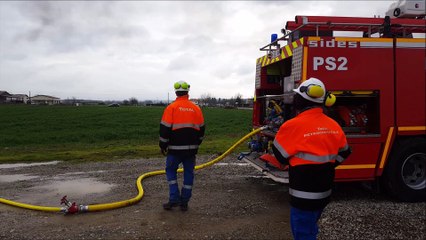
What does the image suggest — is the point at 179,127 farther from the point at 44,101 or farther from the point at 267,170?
the point at 44,101

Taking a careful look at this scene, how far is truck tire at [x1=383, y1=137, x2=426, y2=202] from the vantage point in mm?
5898

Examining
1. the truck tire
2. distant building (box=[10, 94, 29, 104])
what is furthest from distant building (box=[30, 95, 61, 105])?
the truck tire

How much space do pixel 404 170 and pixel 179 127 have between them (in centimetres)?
365

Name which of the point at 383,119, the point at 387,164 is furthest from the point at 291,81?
the point at 387,164

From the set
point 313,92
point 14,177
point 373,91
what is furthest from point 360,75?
point 14,177

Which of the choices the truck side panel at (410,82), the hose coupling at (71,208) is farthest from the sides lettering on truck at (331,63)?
the hose coupling at (71,208)

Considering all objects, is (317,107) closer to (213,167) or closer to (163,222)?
(163,222)

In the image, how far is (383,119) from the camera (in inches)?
229

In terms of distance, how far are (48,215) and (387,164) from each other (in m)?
5.06

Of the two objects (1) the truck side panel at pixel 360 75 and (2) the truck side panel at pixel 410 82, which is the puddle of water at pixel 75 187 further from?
(2) the truck side panel at pixel 410 82

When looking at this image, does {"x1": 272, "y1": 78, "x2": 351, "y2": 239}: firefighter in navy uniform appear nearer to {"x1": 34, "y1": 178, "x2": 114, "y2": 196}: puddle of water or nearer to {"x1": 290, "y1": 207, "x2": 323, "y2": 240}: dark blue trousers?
{"x1": 290, "y1": 207, "x2": 323, "y2": 240}: dark blue trousers

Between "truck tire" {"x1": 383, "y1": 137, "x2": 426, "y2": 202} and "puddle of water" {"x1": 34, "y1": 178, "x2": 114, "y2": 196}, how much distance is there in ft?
15.5

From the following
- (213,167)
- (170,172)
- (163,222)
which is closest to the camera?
(163,222)

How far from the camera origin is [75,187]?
7.01 m
